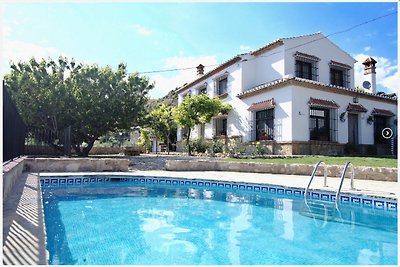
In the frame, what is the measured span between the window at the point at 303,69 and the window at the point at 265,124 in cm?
322

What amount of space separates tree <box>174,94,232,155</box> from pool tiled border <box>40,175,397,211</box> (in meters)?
10.4

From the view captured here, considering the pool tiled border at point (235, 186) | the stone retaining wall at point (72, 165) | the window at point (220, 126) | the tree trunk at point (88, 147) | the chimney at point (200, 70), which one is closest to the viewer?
the pool tiled border at point (235, 186)

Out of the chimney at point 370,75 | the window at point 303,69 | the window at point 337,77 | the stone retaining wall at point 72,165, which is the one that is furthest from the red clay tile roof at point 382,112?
the stone retaining wall at point 72,165

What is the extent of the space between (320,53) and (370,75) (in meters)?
5.21

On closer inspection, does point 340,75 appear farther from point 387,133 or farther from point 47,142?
point 47,142

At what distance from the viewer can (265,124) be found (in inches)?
696

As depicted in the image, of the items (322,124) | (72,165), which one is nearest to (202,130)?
(322,124)

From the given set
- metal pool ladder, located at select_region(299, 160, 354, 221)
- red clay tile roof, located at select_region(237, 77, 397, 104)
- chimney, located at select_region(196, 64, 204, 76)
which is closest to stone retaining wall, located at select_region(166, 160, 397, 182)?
metal pool ladder, located at select_region(299, 160, 354, 221)

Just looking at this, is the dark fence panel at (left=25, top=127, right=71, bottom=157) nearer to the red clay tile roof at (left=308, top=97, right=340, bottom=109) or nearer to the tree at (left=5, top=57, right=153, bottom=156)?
the tree at (left=5, top=57, right=153, bottom=156)

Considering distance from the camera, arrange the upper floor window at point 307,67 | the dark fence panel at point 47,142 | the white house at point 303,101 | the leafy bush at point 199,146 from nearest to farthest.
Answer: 1. the dark fence panel at point 47,142
2. the white house at point 303,101
3. the upper floor window at point 307,67
4. the leafy bush at point 199,146

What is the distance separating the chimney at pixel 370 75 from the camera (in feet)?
68.3

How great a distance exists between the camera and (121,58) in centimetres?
1788

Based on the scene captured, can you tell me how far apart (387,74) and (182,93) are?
56.2ft

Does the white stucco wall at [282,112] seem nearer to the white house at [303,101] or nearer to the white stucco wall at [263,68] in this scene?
the white house at [303,101]
